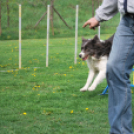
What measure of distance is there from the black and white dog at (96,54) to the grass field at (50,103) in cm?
29

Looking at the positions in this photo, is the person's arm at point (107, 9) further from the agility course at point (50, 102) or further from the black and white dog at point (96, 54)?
the black and white dog at point (96, 54)

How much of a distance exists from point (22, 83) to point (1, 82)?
495 mm

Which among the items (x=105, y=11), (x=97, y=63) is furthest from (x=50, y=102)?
(x=105, y=11)

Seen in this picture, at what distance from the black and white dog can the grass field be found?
288 millimetres

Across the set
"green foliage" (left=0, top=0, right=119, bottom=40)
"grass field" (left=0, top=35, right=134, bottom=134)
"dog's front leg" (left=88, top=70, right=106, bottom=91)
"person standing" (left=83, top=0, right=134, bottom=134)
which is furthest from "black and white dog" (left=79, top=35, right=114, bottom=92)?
"green foliage" (left=0, top=0, right=119, bottom=40)

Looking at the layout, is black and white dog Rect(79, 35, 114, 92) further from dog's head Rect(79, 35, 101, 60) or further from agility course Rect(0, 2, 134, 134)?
agility course Rect(0, 2, 134, 134)

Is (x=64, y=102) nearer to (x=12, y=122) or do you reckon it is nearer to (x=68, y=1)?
(x=12, y=122)

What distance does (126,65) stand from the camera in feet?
8.01

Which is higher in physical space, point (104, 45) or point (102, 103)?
point (104, 45)

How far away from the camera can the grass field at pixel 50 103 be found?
352cm

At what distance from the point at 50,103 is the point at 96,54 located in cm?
155

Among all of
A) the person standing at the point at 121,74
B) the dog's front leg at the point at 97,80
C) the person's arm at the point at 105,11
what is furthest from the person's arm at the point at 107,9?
the dog's front leg at the point at 97,80

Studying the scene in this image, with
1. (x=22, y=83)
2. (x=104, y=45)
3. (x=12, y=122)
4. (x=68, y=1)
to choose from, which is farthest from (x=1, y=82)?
(x=68, y=1)

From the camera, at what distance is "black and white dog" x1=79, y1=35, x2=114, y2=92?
5.73m
